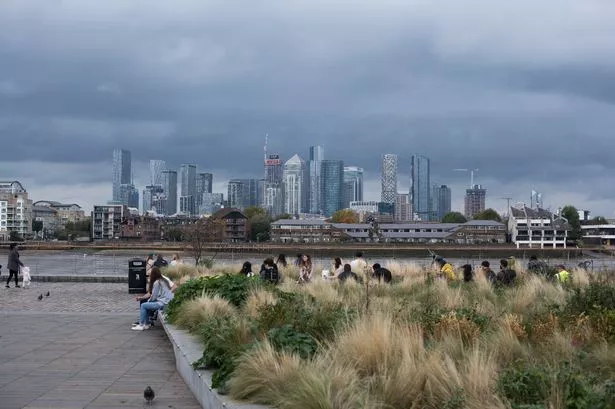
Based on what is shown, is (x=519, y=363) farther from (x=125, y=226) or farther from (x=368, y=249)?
(x=125, y=226)

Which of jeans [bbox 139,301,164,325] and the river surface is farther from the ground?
jeans [bbox 139,301,164,325]

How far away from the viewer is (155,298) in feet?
52.7

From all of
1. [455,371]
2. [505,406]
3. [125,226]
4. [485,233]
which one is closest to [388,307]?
[455,371]

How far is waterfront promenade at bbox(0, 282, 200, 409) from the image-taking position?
872cm

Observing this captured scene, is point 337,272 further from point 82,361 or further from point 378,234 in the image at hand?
point 378,234

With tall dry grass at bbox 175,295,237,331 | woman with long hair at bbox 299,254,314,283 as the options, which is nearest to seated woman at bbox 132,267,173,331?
tall dry grass at bbox 175,295,237,331

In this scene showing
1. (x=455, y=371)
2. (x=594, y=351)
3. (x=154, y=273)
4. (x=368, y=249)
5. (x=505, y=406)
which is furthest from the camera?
(x=368, y=249)

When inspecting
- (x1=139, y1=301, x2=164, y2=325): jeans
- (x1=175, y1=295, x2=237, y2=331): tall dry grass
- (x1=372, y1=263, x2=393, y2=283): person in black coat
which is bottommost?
(x1=139, y1=301, x2=164, y2=325): jeans

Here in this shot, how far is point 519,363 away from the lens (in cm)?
696

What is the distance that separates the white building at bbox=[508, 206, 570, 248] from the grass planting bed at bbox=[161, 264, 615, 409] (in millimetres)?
135373

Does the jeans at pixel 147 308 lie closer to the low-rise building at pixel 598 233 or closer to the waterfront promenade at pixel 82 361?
the waterfront promenade at pixel 82 361

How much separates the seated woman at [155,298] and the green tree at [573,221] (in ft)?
541

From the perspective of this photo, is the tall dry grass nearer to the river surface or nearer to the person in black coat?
the person in black coat

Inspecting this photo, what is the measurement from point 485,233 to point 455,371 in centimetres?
15688
